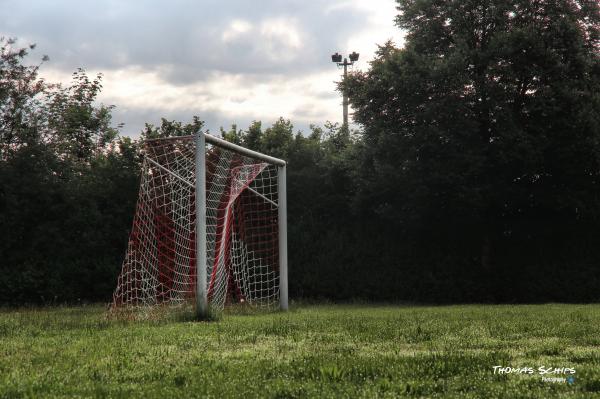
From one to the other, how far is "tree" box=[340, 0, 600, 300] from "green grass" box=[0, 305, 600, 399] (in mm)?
9681

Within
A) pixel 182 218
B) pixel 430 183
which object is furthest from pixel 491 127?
pixel 182 218

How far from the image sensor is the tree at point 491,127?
18203mm

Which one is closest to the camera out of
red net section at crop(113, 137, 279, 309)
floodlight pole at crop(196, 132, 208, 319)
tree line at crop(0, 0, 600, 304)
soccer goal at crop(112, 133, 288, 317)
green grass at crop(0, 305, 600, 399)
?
green grass at crop(0, 305, 600, 399)

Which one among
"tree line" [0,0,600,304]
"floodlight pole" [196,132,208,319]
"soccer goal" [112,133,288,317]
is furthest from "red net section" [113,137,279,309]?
"tree line" [0,0,600,304]

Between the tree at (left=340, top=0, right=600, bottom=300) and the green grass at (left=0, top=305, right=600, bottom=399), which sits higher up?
the tree at (left=340, top=0, right=600, bottom=300)

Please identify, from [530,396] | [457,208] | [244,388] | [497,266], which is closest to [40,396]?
[244,388]

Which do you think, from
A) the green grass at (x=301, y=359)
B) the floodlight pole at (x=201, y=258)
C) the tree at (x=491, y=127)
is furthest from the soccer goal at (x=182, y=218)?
the tree at (x=491, y=127)

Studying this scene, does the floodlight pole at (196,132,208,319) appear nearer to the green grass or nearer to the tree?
the green grass

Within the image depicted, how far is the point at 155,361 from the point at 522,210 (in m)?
15.7

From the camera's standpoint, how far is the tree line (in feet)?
58.6

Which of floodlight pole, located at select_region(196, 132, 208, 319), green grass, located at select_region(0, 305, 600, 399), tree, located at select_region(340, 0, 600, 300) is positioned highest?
tree, located at select_region(340, 0, 600, 300)

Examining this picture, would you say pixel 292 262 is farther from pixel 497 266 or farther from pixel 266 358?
pixel 266 358

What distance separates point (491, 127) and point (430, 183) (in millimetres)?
2439

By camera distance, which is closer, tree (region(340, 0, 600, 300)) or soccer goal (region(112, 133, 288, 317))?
soccer goal (region(112, 133, 288, 317))
